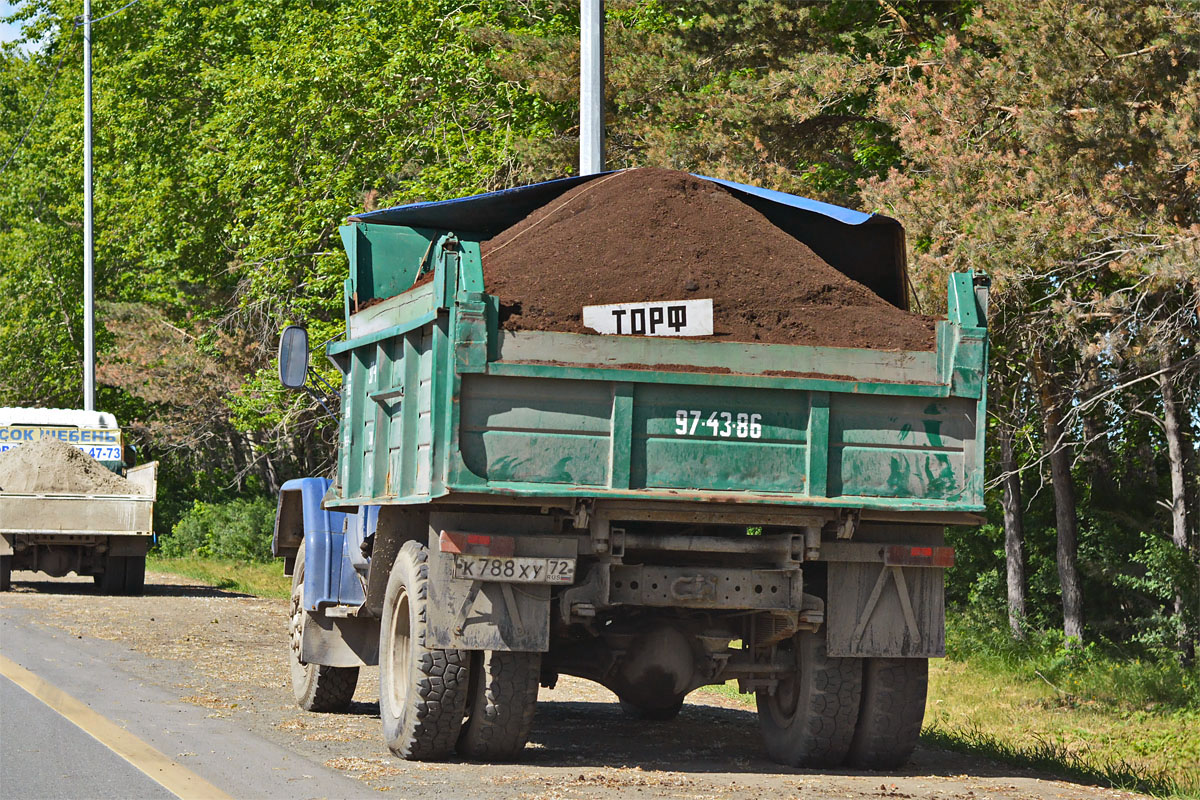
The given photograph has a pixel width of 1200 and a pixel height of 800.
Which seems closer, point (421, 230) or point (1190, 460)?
point (421, 230)

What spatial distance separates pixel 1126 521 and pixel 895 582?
12.7 metres

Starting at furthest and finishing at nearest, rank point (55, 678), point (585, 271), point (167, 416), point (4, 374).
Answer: point (4, 374), point (167, 416), point (55, 678), point (585, 271)

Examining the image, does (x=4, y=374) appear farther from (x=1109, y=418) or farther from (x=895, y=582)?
(x=895, y=582)

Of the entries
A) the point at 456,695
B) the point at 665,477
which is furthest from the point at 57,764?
the point at 665,477

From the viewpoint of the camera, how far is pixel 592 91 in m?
13.9

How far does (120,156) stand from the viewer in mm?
36438

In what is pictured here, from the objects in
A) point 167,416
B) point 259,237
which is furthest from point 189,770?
point 167,416

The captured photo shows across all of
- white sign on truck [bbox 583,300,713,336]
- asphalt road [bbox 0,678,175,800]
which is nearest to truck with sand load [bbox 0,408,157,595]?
asphalt road [bbox 0,678,175,800]

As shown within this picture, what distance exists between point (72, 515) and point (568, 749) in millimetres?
13477

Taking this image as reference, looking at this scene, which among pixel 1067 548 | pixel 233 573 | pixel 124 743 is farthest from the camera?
pixel 233 573

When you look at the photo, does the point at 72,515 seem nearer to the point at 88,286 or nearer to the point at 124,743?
the point at 88,286

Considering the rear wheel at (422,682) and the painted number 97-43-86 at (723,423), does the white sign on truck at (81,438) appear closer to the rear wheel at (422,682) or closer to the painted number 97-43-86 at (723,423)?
the rear wheel at (422,682)

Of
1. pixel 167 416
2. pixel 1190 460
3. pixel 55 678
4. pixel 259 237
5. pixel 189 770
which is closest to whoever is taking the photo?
pixel 189 770

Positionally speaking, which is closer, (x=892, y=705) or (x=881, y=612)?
(x=881, y=612)
